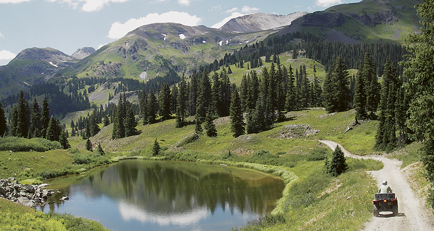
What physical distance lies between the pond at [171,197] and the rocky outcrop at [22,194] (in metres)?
1.89

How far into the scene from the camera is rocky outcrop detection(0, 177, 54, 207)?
36628 millimetres

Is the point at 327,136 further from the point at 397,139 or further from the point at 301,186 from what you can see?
the point at 301,186

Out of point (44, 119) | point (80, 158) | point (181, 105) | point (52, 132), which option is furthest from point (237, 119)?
point (44, 119)

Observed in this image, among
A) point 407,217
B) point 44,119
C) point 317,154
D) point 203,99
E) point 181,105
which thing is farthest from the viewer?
point 181,105

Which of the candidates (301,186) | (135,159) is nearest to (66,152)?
(135,159)

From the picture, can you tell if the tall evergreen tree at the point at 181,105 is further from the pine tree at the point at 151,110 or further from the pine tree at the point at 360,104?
the pine tree at the point at 360,104

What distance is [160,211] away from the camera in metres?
36.8

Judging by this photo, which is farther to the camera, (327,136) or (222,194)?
(327,136)

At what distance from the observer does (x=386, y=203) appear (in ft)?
60.8

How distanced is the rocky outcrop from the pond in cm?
189

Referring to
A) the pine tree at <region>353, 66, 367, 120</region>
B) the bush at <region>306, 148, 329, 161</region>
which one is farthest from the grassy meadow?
the pine tree at <region>353, 66, 367, 120</region>

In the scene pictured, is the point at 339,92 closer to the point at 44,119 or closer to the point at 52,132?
the point at 52,132

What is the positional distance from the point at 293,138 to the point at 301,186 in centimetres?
4290

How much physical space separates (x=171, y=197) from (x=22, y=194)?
67.3 ft
